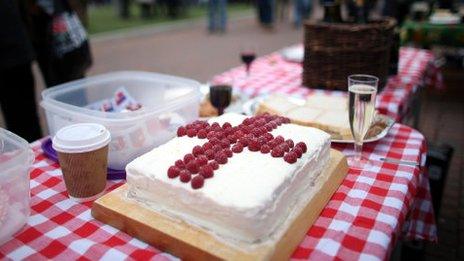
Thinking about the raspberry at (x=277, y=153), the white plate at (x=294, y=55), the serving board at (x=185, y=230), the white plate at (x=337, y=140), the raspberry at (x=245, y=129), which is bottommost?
the serving board at (x=185, y=230)

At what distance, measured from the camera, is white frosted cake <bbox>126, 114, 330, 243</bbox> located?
0.87 m

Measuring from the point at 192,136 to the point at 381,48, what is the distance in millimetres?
1302

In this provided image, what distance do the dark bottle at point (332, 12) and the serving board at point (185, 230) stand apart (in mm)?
1410

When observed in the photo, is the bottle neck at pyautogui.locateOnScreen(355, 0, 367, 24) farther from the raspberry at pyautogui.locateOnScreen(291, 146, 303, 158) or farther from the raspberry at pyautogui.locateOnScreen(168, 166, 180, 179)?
the raspberry at pyautogui.locateOnScreen(168, 166, 180, 179)

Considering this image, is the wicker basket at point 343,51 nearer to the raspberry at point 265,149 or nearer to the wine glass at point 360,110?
the wine glass at point 360,110

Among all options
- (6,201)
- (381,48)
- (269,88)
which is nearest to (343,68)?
(381,48)

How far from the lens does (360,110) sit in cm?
124

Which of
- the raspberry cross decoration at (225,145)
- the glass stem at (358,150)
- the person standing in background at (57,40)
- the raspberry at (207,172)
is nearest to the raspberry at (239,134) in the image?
the raspberry cross decoration at (225,145)

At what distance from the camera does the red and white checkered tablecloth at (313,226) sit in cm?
91

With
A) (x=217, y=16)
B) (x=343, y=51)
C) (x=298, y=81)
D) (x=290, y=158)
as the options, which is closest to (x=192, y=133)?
(x=290, y=158)

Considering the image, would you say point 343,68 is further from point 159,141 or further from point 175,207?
point 175,207

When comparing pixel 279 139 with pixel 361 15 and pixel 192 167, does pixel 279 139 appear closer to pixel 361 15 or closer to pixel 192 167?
pixel 192 167

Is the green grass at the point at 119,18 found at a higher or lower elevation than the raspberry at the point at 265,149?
higher

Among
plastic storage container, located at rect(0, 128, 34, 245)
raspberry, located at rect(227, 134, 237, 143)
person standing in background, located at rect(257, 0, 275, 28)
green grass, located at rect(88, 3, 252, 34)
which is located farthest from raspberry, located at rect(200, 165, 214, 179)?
person standing in background, located at rect(257, 0, 275, 28)
